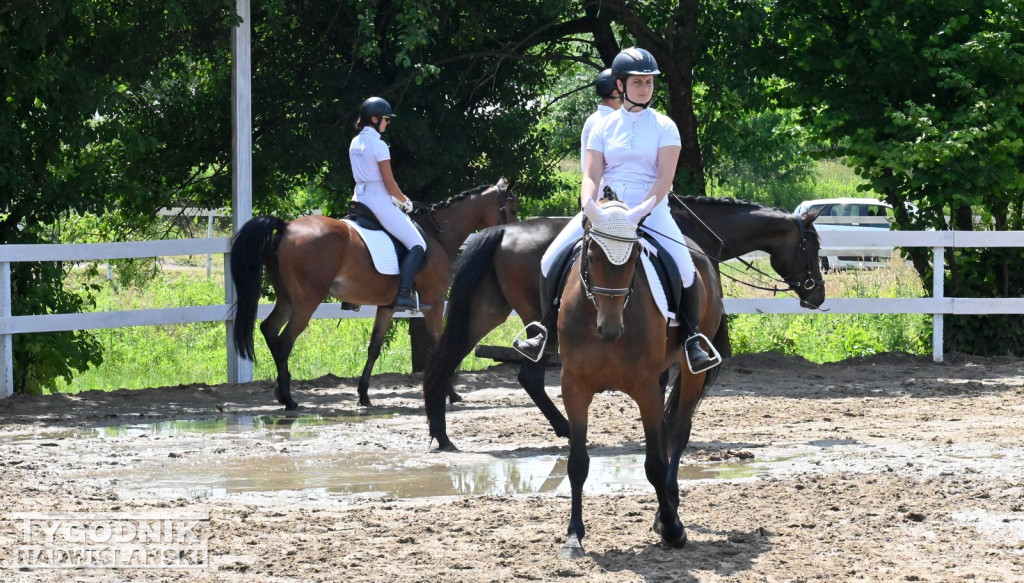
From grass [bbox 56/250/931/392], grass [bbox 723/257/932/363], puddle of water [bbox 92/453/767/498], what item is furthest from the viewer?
grass [bbox 723/257/932/363]

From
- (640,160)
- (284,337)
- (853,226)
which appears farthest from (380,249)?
(853,226)

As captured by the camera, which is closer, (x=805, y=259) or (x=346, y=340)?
(x=805, y=259)

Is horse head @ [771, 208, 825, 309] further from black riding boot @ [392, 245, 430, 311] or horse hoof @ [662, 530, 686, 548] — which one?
horse hoof @ [662, 530, 686, 548]

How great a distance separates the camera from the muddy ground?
562 centimetres

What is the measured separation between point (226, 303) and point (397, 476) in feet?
19.1

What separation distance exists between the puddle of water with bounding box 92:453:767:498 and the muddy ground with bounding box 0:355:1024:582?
26 mm

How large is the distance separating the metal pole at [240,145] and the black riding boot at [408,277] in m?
2.31

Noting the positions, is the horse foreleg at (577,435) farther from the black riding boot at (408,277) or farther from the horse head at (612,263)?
the black riding boot at (408,277)

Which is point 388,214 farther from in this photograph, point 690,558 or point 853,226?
point 853,226

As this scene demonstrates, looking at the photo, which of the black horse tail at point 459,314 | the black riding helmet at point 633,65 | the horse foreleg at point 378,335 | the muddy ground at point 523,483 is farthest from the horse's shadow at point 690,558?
the horse foreleg at point 378,335

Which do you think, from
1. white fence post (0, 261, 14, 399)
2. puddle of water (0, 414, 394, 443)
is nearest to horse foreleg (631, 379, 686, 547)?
puddle of water (0, 414, 394, 443)

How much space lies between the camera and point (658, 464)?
5957mm

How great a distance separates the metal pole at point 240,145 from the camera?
508 inches

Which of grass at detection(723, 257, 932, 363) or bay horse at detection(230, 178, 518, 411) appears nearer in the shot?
bay horse at detection(230, 178, 518, 411)
